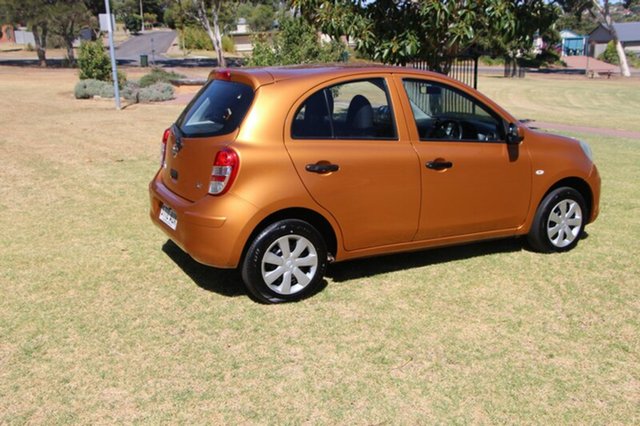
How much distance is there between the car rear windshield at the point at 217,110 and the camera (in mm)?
4828

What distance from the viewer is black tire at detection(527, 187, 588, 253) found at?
19.9ft

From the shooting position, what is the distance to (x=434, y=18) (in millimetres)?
10969

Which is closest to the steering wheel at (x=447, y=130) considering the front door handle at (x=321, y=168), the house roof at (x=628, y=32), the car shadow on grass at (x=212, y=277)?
the front door handle at (x=321, y=168)

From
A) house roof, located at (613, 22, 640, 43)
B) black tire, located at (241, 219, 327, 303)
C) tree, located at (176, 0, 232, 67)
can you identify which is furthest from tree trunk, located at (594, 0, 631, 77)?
black tire, located at (241, 219, 327, 303)

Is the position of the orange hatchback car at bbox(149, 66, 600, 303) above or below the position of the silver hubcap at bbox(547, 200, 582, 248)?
above

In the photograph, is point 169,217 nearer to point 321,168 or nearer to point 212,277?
point 212,277

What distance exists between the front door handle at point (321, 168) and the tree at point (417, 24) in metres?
6.76

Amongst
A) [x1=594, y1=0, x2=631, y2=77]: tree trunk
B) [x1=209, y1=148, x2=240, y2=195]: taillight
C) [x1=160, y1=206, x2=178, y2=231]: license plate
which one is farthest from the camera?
[x1=594, y1=0, x2=631, y2=77]: tree trunk

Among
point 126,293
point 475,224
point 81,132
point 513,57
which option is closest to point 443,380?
point 475,224

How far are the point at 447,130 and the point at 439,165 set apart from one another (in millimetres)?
443

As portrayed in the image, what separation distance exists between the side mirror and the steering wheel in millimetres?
422

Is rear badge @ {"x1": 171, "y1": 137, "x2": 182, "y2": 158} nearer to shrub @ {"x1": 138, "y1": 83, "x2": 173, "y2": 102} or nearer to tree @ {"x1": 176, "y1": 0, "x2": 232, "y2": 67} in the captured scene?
shrub @ {"x1": 138, "y1": 83, "x2": 173, "y2": 102}

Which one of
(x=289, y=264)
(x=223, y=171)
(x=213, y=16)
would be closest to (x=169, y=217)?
(x=223, y=171)

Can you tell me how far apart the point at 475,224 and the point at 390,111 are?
1276mm
